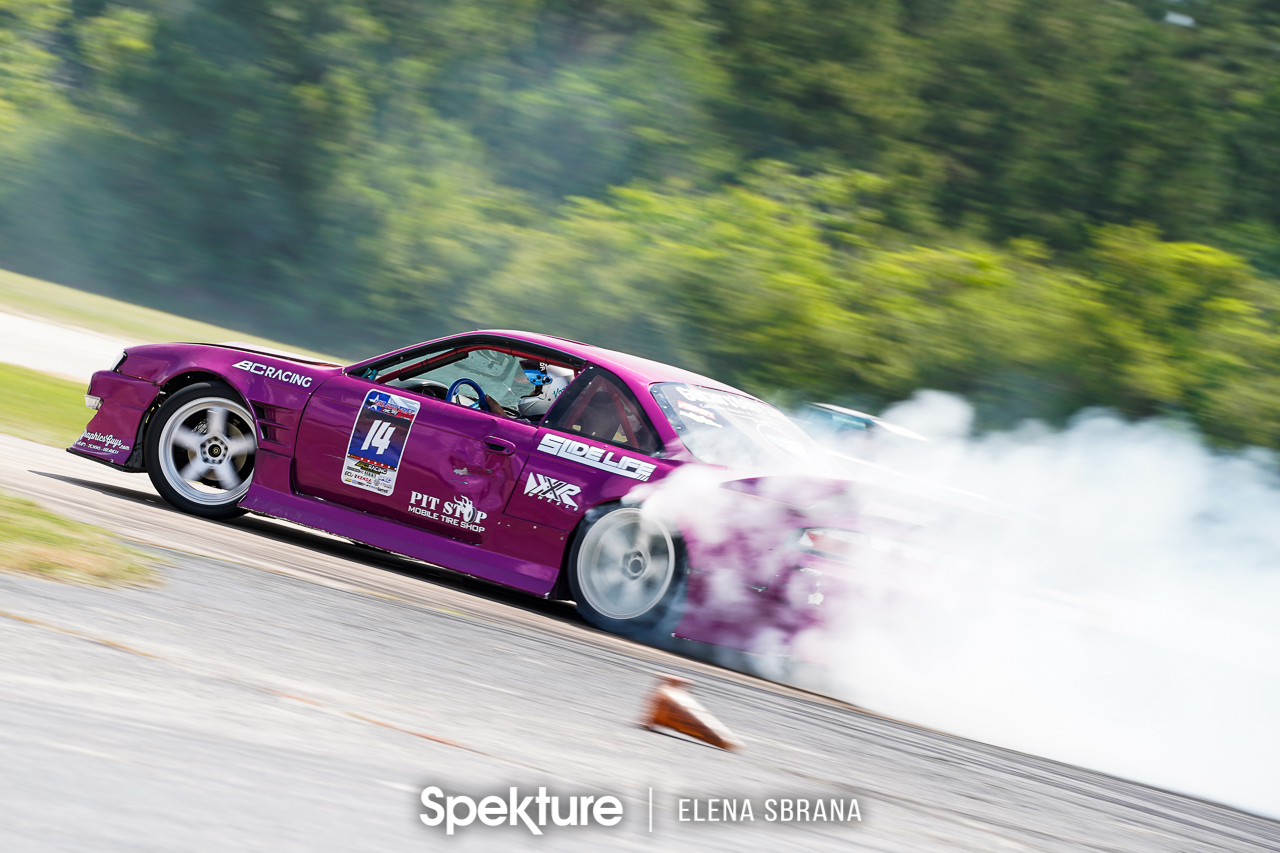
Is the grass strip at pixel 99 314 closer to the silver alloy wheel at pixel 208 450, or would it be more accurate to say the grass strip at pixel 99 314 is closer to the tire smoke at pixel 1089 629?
the tire smoke at pixel 1089 629

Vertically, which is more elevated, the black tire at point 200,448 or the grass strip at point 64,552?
the black tire at point 200,448

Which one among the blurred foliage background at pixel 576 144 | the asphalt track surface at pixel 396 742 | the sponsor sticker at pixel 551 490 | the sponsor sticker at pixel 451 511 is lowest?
the asphalt track surface at pixel 396 742

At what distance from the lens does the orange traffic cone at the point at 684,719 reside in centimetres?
397

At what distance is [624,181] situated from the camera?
29.0 m

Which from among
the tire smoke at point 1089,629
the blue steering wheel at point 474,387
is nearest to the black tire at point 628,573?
the tire smoke at point 1089,629

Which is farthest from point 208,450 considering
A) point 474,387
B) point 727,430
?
point 727,430

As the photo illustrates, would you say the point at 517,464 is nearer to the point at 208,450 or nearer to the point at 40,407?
the point at 208,450

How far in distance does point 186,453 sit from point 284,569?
1.46 metres

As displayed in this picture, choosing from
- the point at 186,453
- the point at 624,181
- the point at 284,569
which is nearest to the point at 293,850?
the point at 284,569

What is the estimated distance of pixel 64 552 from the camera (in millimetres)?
4746

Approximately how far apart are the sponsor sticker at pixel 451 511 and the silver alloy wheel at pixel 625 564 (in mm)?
571

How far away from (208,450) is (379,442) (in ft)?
3.49

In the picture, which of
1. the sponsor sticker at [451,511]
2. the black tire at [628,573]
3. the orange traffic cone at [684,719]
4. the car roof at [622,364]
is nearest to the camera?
the orange traffic cone at [684,719]

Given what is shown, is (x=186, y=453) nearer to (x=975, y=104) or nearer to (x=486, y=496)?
(x=486, y=496)
